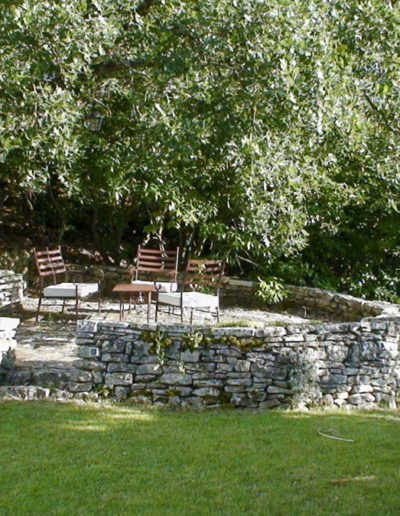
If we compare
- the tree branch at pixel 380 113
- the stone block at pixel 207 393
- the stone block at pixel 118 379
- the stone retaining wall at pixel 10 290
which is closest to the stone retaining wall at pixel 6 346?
the stone block at pixel 118 379

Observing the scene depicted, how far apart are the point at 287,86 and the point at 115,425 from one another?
3827 mm

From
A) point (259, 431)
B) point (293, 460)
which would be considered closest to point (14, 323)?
point (259, 431)

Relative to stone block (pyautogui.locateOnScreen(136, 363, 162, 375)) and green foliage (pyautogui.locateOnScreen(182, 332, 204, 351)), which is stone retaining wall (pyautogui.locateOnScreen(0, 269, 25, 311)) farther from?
green foliage (pyautogui.locateOnScreen(182, 332, 204, 351))

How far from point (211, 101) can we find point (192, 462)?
451cm

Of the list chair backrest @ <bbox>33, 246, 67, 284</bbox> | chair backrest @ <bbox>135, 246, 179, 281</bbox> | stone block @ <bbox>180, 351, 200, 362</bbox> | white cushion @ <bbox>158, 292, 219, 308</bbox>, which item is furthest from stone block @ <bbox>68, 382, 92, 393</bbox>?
chair backrest @ <bbox>135, 246, 179, 281</bbox>

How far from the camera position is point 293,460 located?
5094 millimetres

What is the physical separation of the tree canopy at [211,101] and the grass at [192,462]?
10.6ft

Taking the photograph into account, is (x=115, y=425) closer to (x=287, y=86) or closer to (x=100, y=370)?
(x=100, y=370)

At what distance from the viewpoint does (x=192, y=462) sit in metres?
5.04

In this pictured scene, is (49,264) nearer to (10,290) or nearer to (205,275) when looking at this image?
(10,290)

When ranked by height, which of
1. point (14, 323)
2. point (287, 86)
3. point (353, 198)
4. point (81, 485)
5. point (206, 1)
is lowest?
point (81, 485)

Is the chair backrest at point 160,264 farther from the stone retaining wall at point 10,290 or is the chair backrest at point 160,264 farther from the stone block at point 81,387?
the stone block at point 81,387

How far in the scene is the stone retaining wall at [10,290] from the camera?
415 inches

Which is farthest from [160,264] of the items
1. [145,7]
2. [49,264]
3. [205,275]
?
[145,7]
